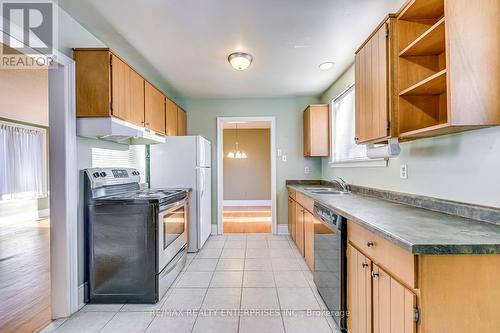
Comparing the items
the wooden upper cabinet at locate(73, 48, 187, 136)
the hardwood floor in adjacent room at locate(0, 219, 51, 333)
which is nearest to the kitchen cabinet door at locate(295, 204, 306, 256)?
the wooden upper cabinet at locate(73, 48, 187, 136)

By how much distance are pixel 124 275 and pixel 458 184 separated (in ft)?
8.43

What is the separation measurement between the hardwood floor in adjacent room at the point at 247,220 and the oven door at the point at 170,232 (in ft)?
6.05

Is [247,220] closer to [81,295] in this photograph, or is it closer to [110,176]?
[110,176]

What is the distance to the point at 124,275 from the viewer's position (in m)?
2.17

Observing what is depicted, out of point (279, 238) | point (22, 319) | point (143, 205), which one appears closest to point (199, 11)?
point (143, 205)

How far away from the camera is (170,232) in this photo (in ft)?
8.29

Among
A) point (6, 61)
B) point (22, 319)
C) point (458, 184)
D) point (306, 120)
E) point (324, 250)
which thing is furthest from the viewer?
point (306, 120)

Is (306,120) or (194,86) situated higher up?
(194,86)

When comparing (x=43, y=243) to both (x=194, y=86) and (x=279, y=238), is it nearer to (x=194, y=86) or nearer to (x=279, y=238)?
(x=194, y=86)

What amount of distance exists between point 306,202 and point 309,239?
42 centimetres

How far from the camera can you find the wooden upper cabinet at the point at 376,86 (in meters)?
1.68

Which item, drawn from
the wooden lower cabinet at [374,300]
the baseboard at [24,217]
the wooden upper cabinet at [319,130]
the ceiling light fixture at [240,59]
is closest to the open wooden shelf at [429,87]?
the wooden lower cabinet at [374,300]

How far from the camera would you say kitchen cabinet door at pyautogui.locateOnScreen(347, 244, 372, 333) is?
4.56ft

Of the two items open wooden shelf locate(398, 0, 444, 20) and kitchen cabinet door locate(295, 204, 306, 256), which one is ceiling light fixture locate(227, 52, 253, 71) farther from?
kitchen cabinet door locate(295, 204, 306, 256)
